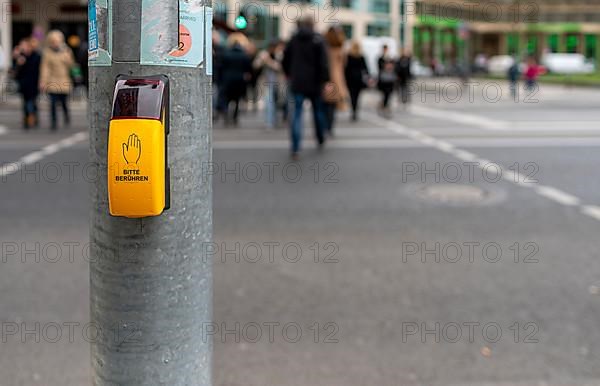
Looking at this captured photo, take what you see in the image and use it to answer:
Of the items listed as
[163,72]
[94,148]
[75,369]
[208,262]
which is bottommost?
[75,369]

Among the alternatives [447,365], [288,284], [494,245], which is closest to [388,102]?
[494,245]

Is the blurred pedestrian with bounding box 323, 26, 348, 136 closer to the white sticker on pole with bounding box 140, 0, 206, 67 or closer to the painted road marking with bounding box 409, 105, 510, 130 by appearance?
the painted road marking with bounding box 409, 105, 510, 130

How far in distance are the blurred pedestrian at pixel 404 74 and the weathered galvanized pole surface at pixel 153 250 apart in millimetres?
21247

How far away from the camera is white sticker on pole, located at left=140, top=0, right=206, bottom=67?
1892 mm

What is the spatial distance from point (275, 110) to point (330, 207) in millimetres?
9135

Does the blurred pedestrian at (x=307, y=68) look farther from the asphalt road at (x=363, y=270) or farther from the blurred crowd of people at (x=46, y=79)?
the blurred crowd of people at (x=46, y=79)

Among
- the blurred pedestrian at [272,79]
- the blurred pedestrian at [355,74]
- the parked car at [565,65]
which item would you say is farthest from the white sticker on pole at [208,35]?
the parked car at [565,65]

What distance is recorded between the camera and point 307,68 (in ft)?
38.4

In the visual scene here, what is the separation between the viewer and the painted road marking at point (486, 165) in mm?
8062

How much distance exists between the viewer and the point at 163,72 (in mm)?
1911

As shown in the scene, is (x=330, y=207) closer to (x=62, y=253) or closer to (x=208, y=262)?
(x=62, y=253)

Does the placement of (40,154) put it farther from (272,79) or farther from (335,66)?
(272,79)

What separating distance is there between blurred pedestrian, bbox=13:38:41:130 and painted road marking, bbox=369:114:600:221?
7.18 m

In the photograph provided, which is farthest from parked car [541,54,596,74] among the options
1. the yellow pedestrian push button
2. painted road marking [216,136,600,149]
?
the yellow pedestrian push button
